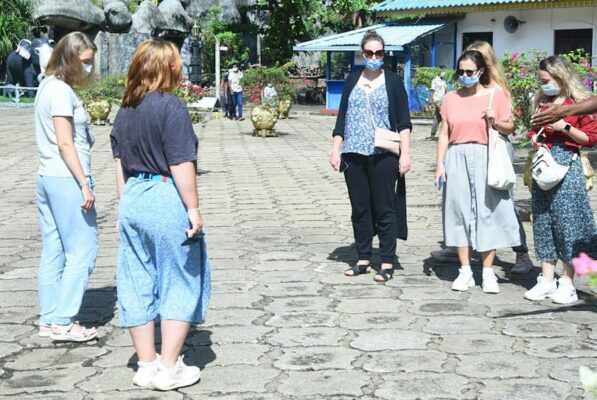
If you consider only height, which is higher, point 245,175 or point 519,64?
point 519,64

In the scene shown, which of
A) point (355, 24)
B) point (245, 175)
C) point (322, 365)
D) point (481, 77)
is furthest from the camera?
point (355, 24)

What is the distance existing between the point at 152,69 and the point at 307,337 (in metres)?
1.79

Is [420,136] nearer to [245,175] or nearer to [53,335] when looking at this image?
[245,175]

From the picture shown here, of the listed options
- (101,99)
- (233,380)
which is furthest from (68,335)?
(101,99)

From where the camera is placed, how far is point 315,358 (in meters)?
5.02

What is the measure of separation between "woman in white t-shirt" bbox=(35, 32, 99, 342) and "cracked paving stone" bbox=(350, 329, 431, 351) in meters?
1.46

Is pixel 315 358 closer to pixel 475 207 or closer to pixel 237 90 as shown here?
pixel 475 207

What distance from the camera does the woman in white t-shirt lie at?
5129 mm

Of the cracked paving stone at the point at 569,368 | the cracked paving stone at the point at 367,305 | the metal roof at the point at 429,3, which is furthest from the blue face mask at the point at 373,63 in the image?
the metal roof at the point at 429,3

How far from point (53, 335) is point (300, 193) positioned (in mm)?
6479

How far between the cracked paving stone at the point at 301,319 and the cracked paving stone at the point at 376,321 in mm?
77

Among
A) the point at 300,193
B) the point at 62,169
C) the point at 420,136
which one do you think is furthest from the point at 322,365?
the point at 420,136

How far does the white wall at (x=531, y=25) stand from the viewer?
25.4 metres

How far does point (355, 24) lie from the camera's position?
3653cm
